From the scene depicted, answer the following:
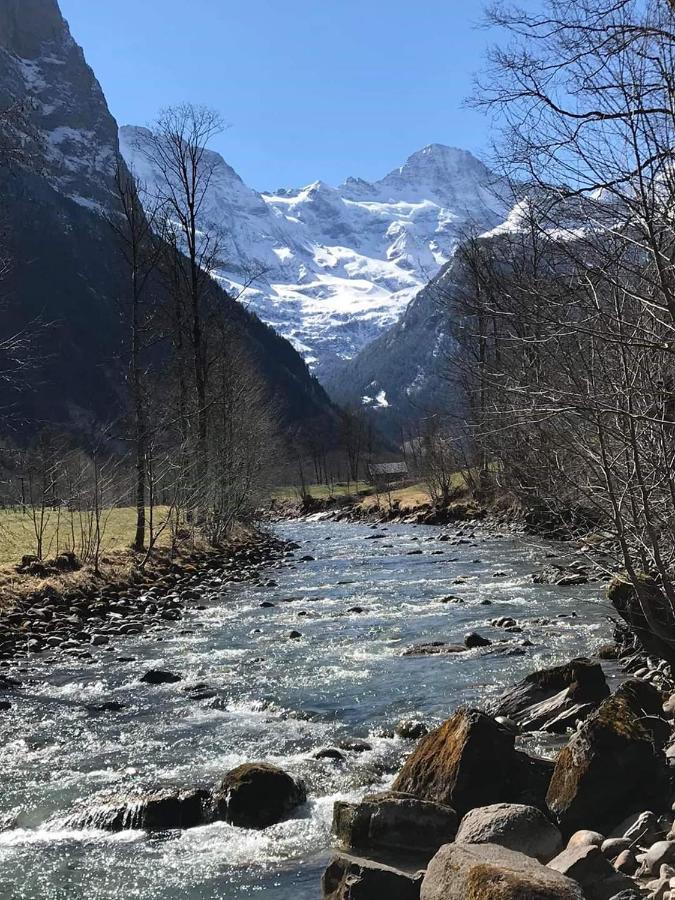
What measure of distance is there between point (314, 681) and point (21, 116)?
336 inches

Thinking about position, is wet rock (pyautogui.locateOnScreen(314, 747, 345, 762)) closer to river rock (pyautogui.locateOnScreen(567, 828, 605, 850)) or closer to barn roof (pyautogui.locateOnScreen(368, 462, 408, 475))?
river rock (pyautogui.locateOnScreen(567, 828, 605, 850))

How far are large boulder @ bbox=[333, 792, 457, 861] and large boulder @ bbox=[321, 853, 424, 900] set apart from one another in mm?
586

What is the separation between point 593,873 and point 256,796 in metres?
3.10

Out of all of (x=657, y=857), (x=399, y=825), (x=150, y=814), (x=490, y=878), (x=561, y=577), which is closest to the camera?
(x=490, y=878)

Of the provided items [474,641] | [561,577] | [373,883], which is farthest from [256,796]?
[561,577]

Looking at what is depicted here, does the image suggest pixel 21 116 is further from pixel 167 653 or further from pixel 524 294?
pixel 167 653

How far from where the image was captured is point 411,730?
848cm

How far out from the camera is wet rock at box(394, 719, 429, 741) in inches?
333

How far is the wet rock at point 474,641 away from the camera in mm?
12383

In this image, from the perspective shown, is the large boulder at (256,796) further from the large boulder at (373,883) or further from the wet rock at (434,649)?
the wet rock at (434,649)

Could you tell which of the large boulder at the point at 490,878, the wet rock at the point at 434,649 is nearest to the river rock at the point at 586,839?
the large boulder at the point at 490,878

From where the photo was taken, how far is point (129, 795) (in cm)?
Result: 702

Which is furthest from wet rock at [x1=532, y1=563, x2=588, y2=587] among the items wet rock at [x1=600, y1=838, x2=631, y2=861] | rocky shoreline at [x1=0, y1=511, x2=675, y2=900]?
wet rock at [x1=600, y1=838, x2=631, y2=861]

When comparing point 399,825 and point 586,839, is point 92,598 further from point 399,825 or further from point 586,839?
point 586,839
